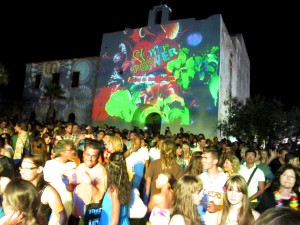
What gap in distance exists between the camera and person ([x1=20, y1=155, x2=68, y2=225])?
336 cm

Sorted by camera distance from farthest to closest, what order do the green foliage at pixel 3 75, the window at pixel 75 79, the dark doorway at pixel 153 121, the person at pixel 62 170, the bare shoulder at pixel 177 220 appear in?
1. the window at pixel 75 79
2. the green foliage at pixel 3 75
3. the dark doorway at pixel 153 121
4. the person at pixel 62 170
5. the bare shoulder at pixel 177 220

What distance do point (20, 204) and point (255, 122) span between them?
69.3ft

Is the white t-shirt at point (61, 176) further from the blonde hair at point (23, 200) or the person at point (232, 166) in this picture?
the person at point (232, 166)

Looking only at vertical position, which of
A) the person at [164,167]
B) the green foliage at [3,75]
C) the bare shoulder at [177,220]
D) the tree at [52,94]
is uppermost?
the green foliage at [3,75]

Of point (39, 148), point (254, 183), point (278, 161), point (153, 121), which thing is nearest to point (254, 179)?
point (254, 183)

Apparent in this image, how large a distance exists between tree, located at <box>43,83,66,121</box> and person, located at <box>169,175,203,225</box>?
26515 mm

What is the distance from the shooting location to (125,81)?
2358 cm

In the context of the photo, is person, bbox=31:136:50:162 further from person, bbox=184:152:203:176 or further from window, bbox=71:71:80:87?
window, bbox=71:71:80:87

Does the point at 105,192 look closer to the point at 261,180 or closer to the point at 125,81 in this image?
the point at 261,180

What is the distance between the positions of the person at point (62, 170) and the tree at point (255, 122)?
17119 millimetres

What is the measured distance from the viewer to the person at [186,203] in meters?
3.04

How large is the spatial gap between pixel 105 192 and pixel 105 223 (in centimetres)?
39

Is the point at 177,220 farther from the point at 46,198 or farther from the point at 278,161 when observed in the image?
the point at 278,161

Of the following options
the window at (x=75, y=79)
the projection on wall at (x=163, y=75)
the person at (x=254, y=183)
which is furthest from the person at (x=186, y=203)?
the window at (x=75, y=79)
